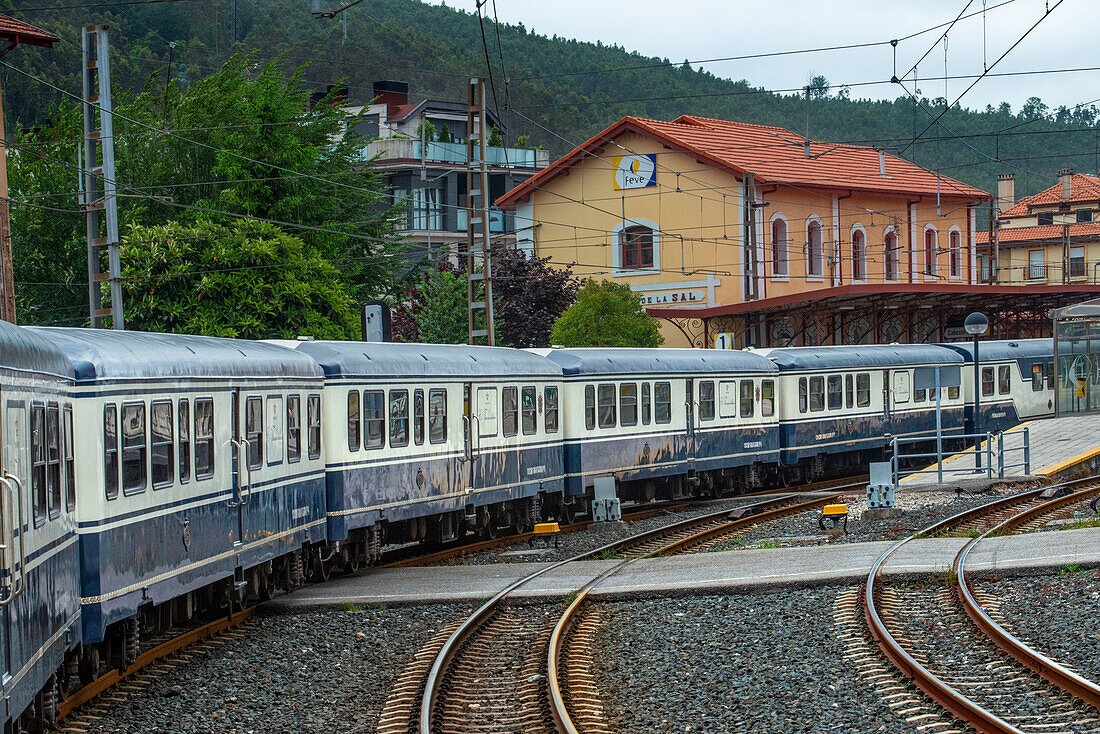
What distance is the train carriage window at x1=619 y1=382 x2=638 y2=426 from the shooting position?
2464 cm

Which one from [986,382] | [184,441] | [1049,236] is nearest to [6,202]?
[184,441]

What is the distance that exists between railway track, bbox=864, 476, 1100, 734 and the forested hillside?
212 ft

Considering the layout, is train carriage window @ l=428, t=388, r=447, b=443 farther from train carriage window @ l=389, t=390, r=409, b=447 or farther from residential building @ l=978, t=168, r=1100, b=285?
residential building @ l=978, t=168, r=1100, b=285

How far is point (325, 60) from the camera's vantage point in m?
96.8

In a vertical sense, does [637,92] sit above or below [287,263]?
above

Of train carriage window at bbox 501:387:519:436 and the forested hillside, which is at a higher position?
the forested hillside

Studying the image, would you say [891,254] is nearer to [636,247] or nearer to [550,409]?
[636,247]

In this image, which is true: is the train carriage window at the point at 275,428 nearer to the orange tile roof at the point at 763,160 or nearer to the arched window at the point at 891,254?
the orange tile roof at the point at 763,160

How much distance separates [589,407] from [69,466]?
1473 centimetres

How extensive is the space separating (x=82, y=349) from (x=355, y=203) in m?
37.3

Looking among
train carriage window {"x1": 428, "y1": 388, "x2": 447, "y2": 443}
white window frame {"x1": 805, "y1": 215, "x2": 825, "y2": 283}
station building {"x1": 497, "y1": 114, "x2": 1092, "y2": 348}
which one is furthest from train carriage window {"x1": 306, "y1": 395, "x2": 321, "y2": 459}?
white window frame {"x1": 805, "y1": 215, "x2": 825, "y2": 283}

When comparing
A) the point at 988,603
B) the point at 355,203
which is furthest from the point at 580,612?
the point at 355,203

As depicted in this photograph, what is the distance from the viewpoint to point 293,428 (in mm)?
15672

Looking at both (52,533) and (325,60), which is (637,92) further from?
(52,533)
